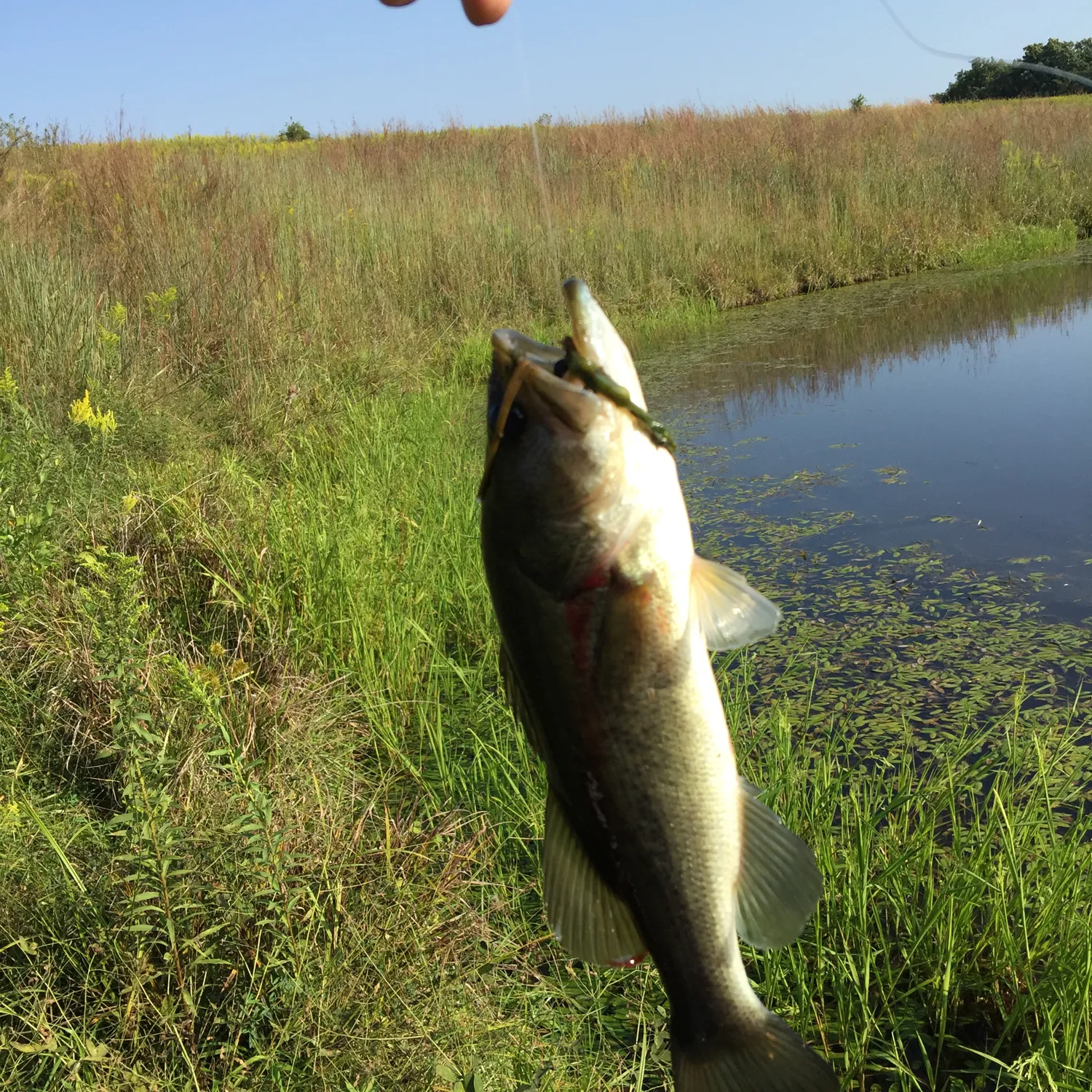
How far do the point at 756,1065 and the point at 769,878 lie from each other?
0.21m

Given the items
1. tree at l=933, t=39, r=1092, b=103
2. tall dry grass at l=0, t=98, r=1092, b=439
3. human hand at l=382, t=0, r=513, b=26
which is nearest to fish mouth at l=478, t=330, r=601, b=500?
human hand at l=382, t=0, r=513, b=26

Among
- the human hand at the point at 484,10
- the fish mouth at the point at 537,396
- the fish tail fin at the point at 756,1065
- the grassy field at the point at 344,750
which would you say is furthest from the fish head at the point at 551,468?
the grassy field at the point at 344,750

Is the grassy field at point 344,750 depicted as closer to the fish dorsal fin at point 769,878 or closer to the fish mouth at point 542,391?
the fish dorsal fin at point 769,878

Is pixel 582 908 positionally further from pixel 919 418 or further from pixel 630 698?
pixel 919 418

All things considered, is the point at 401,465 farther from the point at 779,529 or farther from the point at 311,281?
the point at 311,281

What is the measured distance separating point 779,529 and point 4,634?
351cm

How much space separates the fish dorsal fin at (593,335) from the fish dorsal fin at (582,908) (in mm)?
509

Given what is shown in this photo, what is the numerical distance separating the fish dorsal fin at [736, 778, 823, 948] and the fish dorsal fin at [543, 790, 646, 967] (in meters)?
0.14

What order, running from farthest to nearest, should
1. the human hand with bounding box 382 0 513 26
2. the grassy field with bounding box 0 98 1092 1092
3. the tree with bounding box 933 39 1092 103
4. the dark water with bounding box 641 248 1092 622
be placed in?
the tree with bounding box 933 39 1092 103
the dark water with bounding box 641 248 1092 622
the grassy field with bounding box 0 98 1092 1092
the human hand with bounding box 382 0 513 26

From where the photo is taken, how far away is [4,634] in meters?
3.08

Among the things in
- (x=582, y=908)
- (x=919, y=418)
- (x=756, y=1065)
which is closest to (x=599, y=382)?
(x=582, y=908)

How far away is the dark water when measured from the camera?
4715 mm

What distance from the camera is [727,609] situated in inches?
44.8

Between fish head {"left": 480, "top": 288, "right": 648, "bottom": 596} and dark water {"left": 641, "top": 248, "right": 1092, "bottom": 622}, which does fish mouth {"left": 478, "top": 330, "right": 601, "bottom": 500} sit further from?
dark water {"left": 641, "top": 248, "right": 1092, "bottom": 622}
